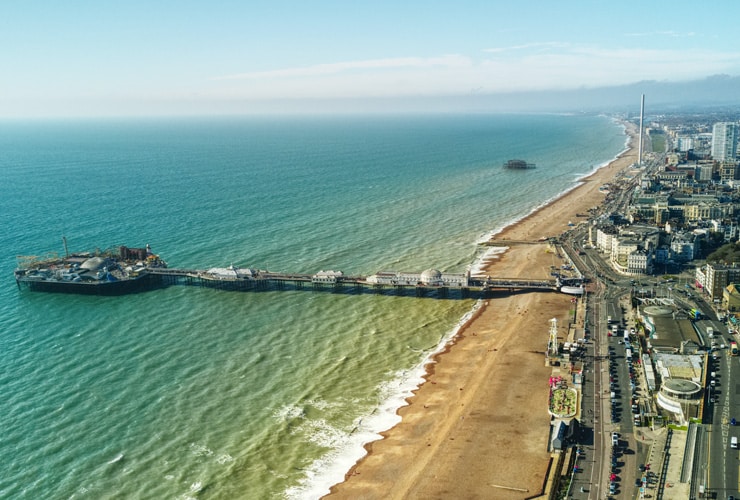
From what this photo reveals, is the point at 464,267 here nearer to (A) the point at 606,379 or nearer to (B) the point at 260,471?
(A) the point at 606,379

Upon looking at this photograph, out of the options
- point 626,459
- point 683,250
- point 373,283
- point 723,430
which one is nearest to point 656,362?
point 723,430

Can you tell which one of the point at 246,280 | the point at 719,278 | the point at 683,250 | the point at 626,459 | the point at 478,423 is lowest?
the point at 478,423

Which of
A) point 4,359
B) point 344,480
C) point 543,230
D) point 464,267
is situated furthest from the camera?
point 543,230

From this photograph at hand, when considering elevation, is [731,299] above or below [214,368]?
above

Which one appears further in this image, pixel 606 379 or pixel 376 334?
pixel 376 334

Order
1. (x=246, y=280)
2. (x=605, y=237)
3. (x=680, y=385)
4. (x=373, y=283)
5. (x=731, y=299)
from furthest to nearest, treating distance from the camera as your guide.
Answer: (x=605, y=237), (x=246, y=280), (x=373, y=283), (x=731, y=299), (x=680, y=385)

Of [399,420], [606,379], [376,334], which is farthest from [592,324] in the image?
[399,420]

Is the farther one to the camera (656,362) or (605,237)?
(605,237)

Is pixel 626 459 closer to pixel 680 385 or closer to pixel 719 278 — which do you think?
pixel 680 385

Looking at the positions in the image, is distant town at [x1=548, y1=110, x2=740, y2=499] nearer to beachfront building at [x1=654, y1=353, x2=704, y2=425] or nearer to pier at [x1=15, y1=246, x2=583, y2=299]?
beachfront building at [x1=654, y1=353, x2=704, y2=425]
